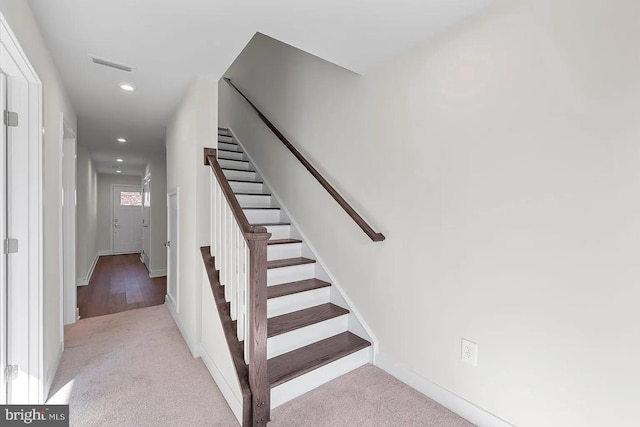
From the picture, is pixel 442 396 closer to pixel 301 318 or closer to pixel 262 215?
pixel 301 318

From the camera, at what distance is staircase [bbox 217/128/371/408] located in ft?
6.11

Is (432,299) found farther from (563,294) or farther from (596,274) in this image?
(596,274)

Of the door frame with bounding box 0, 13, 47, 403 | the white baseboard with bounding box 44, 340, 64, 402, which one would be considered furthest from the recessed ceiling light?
the white baseboard with bounding box 44, 340, 64, 402

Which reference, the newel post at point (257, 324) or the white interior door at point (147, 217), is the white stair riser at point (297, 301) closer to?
the newel post at point (257, 324)

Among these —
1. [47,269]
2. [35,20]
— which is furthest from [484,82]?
[47,269]

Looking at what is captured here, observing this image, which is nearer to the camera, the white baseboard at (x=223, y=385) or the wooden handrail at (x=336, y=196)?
the white baseboard at (x=223, y=385)

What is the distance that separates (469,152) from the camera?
164cm

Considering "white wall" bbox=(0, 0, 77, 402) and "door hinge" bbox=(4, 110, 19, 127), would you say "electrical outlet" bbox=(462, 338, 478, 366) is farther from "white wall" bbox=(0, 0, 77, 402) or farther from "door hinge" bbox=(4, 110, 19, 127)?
"door hinge" bbox=(4, 110, 19, 127)

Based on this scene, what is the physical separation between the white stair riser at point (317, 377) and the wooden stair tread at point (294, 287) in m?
0.59

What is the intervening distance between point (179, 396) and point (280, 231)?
5.44ft

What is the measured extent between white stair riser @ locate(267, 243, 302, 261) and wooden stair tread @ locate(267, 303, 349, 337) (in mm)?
626

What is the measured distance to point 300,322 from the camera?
2145mm

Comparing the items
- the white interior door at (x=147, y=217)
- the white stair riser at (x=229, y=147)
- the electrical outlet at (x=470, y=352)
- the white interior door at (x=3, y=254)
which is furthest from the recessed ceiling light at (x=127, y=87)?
the white interior door at (x=147, y=217)

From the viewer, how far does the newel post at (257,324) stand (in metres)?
1.56
